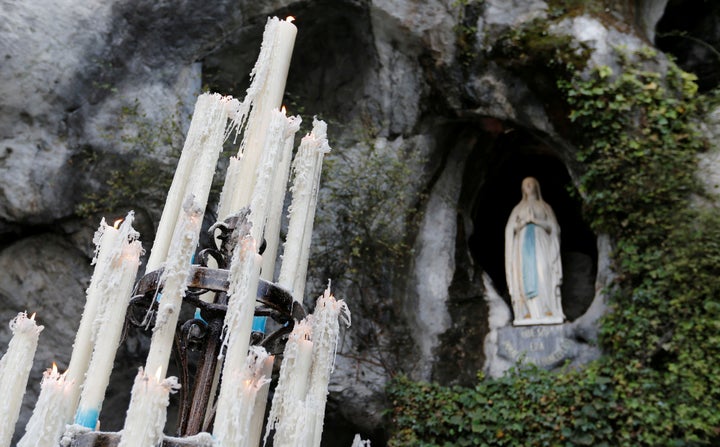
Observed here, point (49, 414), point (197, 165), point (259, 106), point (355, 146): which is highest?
point (355, 146)

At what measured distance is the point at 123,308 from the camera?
72.9 inches

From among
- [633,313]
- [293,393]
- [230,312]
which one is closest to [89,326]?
[230,312]

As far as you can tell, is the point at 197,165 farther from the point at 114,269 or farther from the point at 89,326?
the point at 89,326

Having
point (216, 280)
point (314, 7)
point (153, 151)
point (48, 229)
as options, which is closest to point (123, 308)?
point (216, 280)

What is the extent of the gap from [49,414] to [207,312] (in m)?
0.50

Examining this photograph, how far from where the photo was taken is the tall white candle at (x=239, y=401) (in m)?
1.56

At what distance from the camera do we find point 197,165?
2223mm

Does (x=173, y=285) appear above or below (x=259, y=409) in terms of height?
above

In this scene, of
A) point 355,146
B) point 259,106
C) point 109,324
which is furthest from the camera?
point 355,146

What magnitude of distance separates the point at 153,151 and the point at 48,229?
144 centimetres

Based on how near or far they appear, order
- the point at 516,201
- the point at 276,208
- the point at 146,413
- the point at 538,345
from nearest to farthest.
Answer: the point at 146,413 < the point at 276,208 < the point at 538,345 < the point at 516,201

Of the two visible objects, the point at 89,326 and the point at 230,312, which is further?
the point at 89,326

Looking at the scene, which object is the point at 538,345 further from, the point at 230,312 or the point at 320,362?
the point at 230,312

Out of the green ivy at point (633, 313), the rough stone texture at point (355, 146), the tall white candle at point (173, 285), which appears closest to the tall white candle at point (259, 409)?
the tall white candle at point (173, 285)
